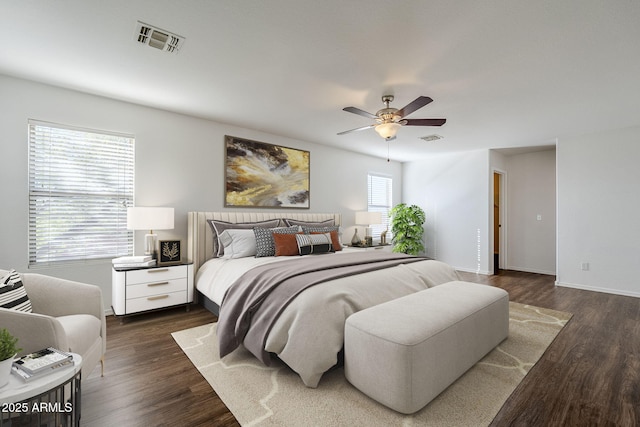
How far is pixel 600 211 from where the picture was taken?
4.54 meters

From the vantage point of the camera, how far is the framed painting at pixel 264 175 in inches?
169

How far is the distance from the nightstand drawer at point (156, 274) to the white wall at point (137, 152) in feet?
1.85

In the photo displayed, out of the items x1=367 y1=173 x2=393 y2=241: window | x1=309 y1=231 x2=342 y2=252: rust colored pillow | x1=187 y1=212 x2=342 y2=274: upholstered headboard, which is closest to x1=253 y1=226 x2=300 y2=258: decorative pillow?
x1=187 y1=212 x2=342 y2=274: upholstered headboard

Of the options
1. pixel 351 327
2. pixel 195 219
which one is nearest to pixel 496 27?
pixel 351 327

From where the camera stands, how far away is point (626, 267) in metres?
4.32

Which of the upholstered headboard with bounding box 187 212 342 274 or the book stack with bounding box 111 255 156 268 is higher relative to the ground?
the upholstered headboard with bounding box 187 212 342 274

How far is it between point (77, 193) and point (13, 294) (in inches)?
74.8

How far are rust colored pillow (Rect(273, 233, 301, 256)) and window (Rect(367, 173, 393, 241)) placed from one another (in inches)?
124

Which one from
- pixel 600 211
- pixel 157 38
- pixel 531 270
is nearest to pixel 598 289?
pixel 600 211

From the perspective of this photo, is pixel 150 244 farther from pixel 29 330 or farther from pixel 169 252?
pixel 29 330

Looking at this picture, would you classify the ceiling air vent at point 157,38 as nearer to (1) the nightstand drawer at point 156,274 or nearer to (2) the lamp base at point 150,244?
(2) the lamp base at point 150,244

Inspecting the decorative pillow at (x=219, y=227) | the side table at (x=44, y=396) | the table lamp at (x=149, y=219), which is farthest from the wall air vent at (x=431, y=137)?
the side table at (x=44, y=396)

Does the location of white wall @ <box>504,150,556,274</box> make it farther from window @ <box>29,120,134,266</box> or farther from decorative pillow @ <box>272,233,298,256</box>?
window @ <box>29,120,134,266</box>

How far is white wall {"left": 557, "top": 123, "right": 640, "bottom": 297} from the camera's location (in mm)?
4297
